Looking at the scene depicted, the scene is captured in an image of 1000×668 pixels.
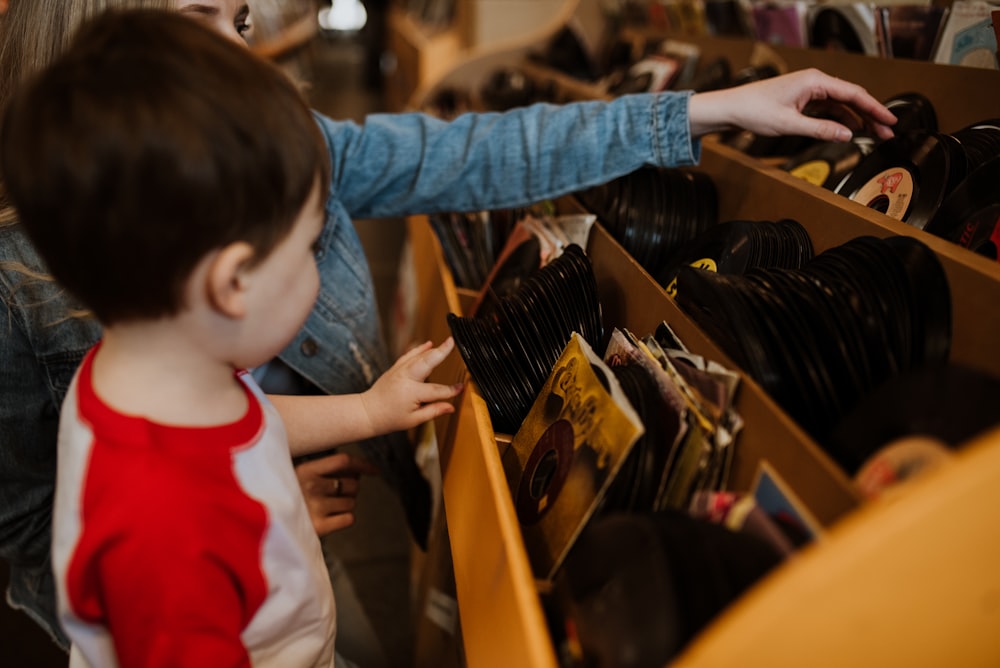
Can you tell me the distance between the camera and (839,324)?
0.66 meters

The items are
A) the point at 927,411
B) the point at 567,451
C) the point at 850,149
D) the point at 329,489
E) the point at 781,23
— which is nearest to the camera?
the point at 927,411

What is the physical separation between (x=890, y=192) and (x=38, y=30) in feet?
3.98

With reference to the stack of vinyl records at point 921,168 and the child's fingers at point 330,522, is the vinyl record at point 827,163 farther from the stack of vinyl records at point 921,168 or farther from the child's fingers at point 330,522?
the child's fingers at point 330,522

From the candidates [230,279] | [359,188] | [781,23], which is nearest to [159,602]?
[230,279]

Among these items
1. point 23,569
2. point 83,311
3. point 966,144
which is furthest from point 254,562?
point 966,144

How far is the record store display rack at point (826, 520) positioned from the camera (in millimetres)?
426

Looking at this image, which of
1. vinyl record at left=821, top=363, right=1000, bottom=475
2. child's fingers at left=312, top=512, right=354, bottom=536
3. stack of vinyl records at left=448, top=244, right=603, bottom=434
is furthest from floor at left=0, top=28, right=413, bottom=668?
vinyl record at left=821, top=363, right=1000, bottom=475

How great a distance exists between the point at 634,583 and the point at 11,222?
0.95m

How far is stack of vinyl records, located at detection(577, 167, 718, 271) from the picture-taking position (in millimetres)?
1151

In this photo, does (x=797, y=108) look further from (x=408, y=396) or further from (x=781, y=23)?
(x=408, y=396)

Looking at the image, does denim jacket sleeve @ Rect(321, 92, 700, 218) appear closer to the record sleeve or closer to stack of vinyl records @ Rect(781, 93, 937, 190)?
stack of vinyl records @ Rect(781, 93, 937, 190)

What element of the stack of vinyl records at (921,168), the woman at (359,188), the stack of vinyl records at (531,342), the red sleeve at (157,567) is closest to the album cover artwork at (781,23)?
the woman at (359,188)

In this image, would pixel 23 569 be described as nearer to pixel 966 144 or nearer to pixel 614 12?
pixel 966 144

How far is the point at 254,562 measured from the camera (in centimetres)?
70
